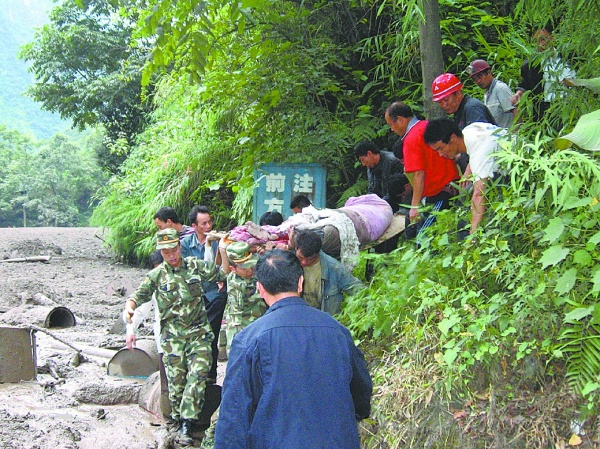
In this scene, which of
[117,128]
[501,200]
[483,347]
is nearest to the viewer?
[483,347]

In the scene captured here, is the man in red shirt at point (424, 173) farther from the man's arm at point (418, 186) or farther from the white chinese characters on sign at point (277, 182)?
the white chinese characters on sign at point (277, 182)

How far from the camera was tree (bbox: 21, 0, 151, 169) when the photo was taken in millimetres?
31766

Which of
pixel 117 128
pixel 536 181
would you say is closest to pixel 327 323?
pixel 536 181

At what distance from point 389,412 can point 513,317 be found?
1100mm

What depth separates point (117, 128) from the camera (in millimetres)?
32312

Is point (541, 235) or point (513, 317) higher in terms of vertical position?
point (541, 235)

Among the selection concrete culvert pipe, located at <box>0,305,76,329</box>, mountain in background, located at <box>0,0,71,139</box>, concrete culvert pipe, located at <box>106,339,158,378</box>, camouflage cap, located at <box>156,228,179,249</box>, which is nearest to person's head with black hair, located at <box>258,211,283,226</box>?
camouflage cap, located at <box>156,228,179,249</box>

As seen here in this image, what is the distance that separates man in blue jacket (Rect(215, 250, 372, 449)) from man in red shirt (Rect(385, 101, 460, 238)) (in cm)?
356

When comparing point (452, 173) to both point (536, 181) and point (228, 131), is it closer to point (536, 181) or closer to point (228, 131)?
point (536, 181)

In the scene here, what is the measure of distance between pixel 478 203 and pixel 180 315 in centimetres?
280

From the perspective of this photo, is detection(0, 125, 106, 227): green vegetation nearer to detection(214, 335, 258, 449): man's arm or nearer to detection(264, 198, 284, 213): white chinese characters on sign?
detection(264, 198, 284, 213): white chinese characters on sign

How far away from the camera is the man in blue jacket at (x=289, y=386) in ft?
12.0

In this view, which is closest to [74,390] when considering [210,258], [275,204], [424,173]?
[210,258]

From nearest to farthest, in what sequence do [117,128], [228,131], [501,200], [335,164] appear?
[501,200] < [335,164] < [228,131] < [117,128]
